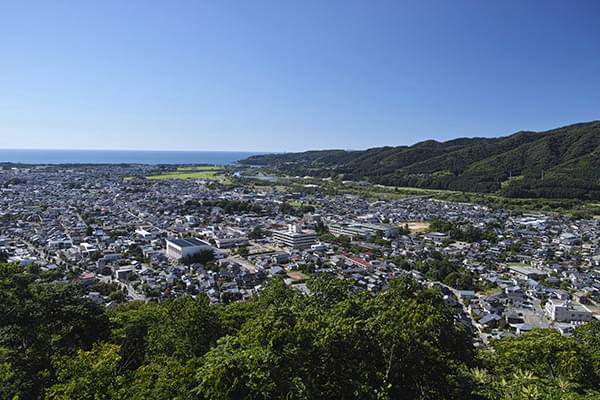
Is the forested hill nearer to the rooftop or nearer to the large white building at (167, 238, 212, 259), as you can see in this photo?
the rooftop

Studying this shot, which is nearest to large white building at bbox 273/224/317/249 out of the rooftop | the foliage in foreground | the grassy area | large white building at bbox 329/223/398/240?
large white building at bbox 329/223/398/240

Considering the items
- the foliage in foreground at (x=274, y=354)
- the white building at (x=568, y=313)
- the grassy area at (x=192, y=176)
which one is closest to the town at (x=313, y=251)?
the white building at (x=568, y=313)

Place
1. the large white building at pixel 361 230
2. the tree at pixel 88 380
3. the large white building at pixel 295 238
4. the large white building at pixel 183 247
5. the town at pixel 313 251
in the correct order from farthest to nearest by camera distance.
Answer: the large white building at pixel 361 230 → the large white building at pixel 295 238 → the large white building at pixel 183 247 → the town at pixel 313 251 → the tree at pixel 88 380

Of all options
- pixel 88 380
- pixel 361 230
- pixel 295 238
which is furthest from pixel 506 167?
pixel 88 380

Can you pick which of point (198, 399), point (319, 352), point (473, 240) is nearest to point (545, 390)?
point (319, 352)

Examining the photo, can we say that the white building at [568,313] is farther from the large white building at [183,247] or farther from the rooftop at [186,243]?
the rooftop at [186,243]

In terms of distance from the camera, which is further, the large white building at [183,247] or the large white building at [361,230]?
the large white building at [361,230]

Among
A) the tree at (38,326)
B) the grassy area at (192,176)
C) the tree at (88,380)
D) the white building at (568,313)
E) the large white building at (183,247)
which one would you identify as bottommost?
the white building at (568,313)

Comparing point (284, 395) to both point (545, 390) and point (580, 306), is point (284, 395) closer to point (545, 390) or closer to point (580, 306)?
point (545, 390)
